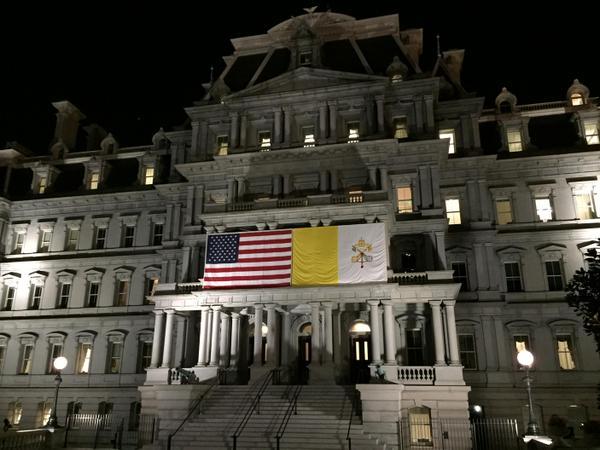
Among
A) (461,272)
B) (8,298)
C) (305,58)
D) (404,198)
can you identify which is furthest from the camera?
(8,298)

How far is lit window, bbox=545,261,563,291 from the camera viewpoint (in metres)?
31.4

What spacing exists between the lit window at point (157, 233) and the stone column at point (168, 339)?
28.1 ft

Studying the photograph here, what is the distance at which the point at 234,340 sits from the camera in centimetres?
2959

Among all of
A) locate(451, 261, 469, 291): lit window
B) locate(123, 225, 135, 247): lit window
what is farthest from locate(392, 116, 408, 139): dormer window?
locate(123, 225, 135, 247): lit window

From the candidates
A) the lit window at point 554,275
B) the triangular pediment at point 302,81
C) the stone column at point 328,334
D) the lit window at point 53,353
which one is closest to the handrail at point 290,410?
the stone column at point 328,334

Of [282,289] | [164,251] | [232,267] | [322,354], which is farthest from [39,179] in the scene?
[322,354]

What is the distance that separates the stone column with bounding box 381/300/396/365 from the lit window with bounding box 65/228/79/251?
2500 cm

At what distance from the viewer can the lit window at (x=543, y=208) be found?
3297 cm

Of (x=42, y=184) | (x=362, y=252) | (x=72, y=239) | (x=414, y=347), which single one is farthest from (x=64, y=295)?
(x=414, y=347)

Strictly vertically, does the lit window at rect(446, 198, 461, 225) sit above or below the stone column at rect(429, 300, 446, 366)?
above

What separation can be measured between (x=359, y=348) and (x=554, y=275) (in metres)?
12.6

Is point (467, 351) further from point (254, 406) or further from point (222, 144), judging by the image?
point (222, 144)

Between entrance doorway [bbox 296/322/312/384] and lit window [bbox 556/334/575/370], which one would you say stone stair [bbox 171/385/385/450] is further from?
lit window [bbox 556/334/575/370]

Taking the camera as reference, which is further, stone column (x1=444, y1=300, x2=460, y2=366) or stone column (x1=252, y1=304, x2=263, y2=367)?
stone column (x1=252, y1=304, x2=263, y2=367)
